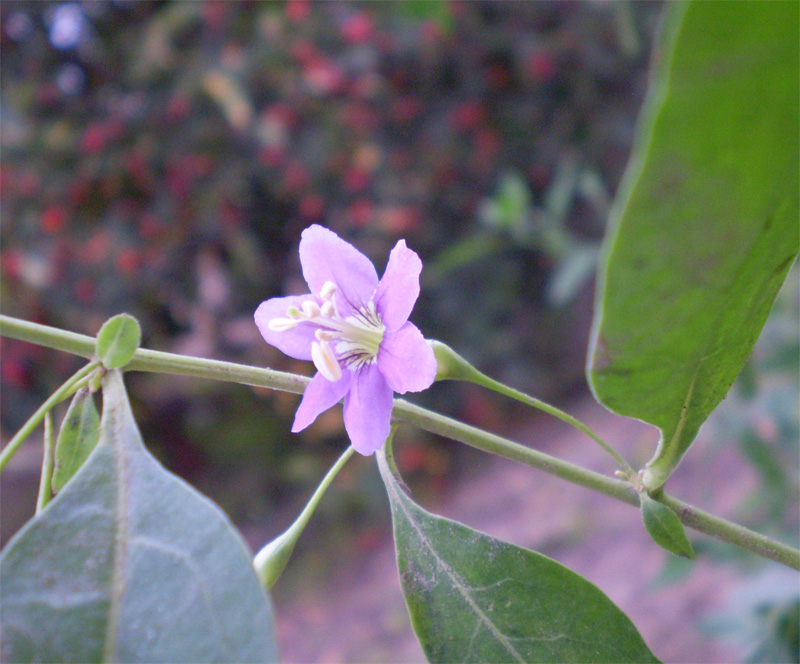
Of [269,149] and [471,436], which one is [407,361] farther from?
[269,149]

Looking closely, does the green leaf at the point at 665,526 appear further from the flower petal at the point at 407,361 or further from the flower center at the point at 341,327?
the flower center at the point at 341,327

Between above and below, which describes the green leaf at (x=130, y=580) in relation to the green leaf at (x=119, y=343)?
below

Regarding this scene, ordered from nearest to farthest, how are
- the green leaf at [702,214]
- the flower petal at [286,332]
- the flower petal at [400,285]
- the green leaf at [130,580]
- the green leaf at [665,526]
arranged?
the green leaf at [702,214], the green leaf at [130,580], the green leaf at [665,526], the flower petal at [400,285], the flower petal at [286,332]

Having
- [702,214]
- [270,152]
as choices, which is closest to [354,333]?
[702,214]

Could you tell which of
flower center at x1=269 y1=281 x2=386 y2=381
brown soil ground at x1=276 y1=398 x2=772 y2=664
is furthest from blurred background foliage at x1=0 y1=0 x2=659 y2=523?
flower center at x1=269 y1=281 x2=386 y2=381

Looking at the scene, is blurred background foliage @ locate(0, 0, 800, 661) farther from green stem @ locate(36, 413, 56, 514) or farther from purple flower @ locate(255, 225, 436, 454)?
green stem @ locate(36, 413, 56, 514)

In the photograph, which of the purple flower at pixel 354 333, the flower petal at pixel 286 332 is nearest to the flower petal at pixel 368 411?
the purple flower at pixel 354 333
